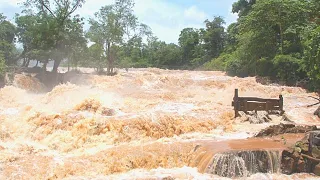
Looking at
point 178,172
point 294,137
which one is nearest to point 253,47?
point 294,137

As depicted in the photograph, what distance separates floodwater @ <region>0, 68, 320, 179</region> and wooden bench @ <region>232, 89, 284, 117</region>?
50cm

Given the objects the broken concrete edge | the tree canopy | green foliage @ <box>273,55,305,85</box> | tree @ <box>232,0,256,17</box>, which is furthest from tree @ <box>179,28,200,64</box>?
the broken concrete edge

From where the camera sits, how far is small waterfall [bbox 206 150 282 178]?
32.0ft

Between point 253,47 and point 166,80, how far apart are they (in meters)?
8.21

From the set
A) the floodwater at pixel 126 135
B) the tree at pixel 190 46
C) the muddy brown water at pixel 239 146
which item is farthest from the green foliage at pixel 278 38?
the tree at pixel 190 46

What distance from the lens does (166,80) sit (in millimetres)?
25031

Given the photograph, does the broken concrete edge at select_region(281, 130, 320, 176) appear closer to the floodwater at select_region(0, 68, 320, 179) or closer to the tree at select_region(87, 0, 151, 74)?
the floodwater at select_region(0, 68, 320, 179)

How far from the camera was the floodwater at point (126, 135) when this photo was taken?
10094mm

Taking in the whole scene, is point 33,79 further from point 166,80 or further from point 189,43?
point 189,43

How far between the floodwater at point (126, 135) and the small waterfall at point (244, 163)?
7.4 inches

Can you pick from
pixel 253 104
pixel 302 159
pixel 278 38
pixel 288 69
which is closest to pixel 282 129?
pixel 253 104

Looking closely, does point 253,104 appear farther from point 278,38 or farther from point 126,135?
point 278,38

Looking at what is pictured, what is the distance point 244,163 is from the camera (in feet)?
32.4

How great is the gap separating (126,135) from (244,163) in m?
4.69
